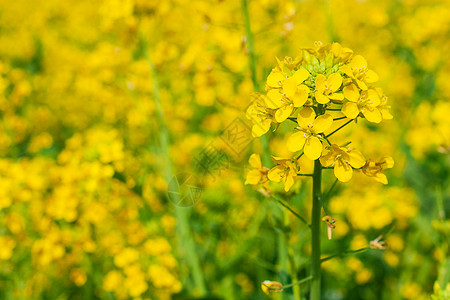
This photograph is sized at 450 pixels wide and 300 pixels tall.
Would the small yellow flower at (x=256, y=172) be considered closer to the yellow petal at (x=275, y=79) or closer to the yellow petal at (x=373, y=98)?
the yellow petal at (x=275, y=79)

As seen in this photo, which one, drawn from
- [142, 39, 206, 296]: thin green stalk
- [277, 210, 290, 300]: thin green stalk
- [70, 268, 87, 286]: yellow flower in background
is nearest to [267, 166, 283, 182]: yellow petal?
[277, 210, 290, 300]: thin green stalk

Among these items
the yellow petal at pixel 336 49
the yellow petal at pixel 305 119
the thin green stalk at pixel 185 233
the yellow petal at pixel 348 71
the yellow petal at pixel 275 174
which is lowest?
the thin green stalk at pixel 185 233

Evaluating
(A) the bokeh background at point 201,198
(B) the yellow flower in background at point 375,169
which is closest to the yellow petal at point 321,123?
(B) the yellow flower in background at point 375,169

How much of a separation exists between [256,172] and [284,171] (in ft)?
0.34

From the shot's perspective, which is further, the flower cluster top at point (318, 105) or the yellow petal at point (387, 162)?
the yellow petal at point (387, 162)

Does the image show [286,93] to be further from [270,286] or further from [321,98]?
[270,286]

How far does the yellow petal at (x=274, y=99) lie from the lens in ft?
4.02

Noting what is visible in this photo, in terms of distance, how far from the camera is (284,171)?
1.28m

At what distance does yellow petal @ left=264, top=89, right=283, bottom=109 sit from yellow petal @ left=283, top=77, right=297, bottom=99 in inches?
1.4

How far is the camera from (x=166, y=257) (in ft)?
8.31

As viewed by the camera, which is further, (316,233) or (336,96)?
(316,233)

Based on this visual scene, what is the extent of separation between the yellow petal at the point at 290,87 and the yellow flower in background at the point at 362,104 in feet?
0.50

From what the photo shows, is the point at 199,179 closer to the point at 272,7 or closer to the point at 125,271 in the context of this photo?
the point at 125,271

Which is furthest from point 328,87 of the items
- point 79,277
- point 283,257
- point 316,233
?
point 79,277
